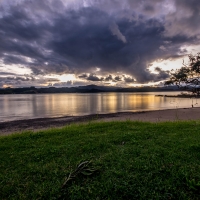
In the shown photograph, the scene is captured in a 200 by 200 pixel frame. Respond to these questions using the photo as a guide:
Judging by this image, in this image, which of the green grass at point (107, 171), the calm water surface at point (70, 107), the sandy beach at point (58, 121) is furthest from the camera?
the calm water surface at point (70, 107)

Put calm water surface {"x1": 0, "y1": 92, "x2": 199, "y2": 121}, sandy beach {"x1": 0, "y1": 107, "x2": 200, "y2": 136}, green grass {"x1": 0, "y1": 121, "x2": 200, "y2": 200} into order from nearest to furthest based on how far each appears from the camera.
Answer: green grass {"x1": 0, "y1": 121, "x2": 200, "y2": 200}, sandy beach {"x1": 0, "y1": 107, "x2": 200, "y2": 136}, calm water surface {"x1": 0, "y1": 92, "x2": 199, "y2": 121}

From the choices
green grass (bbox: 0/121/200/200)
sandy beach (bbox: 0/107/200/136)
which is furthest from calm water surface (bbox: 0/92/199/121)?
green grass (bbox: 0/121/200/200)

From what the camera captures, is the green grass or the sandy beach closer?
the green grass

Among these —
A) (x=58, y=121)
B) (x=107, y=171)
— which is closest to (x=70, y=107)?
(x=58, y=121)

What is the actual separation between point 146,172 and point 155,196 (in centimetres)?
85

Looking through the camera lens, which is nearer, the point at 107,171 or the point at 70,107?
the point at 107,171

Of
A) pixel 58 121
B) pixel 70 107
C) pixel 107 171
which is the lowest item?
pixel 58 121

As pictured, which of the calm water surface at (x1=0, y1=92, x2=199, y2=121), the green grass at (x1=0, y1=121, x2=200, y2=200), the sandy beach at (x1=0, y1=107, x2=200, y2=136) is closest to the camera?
the green grass at (x1=0, y1=121, x2=200, y2=200)

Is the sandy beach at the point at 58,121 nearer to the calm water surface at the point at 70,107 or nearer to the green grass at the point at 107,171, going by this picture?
the calm water surface at the point at 70,107

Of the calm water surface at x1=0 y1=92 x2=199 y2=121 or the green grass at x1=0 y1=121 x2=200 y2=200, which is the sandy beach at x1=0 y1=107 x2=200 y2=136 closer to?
the calm water surface at x1=0 y1=92 x2=199 y2=121

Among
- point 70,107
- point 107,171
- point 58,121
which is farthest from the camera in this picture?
point 70,107

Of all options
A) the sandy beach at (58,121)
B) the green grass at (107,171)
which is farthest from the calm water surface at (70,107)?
the green grass at (107,171)

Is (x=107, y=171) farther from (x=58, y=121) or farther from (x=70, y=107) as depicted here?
(x=70, y=107)

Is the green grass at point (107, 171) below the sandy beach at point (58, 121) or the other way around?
the other way around
